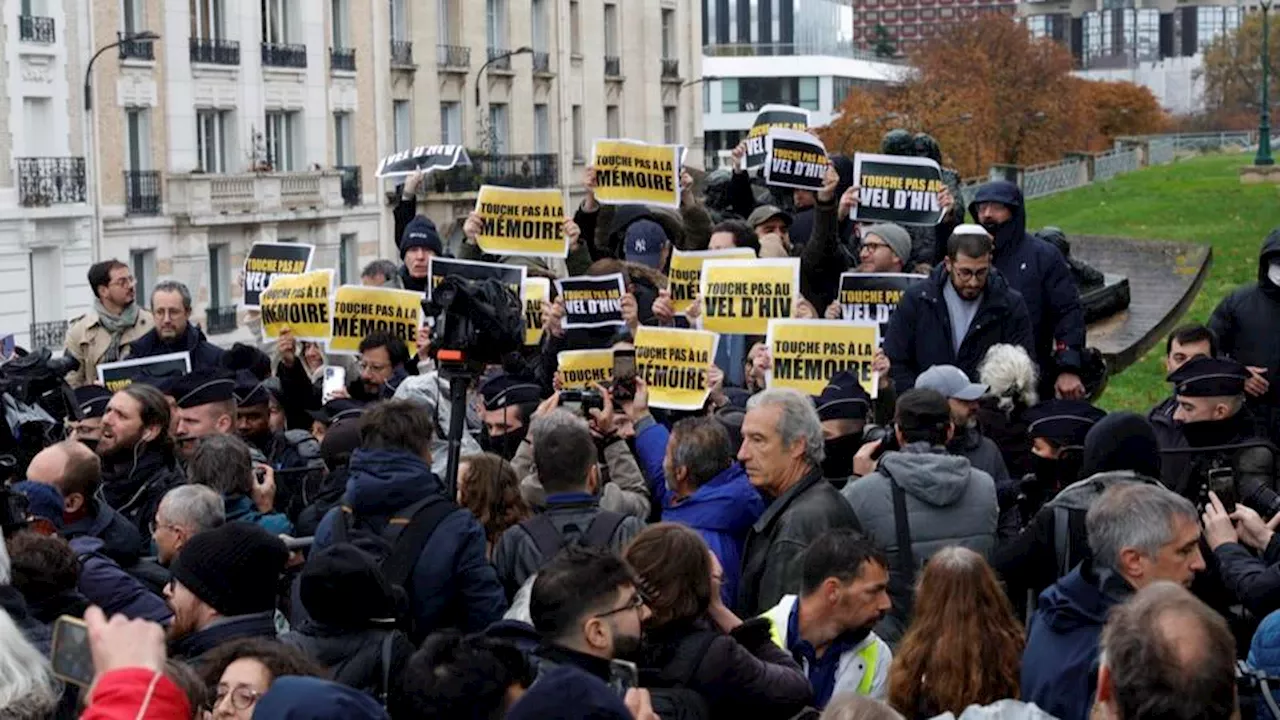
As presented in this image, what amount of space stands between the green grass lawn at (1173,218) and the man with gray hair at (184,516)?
29.5 feet

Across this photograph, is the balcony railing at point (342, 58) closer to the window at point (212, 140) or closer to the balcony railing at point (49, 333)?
the window at point (212, 140)

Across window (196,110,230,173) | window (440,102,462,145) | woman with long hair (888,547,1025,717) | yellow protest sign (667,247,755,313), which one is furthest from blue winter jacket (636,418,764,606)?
window (440,102,462,145)

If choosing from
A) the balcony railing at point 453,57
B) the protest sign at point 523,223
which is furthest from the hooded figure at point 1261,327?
the balcony railing at point 453,57

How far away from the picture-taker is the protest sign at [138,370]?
11.1m

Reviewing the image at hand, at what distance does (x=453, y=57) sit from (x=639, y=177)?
43.4 meters

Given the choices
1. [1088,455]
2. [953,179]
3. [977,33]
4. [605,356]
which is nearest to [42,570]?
[1088,455]

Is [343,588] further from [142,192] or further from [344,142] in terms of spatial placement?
[344,142]

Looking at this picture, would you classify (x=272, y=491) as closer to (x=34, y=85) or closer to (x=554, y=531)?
(x=554, y=531)

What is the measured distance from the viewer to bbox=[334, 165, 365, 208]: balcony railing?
52.1 m

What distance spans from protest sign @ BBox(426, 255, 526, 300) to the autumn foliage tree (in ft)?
182

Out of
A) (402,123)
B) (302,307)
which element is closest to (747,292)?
(302,307)

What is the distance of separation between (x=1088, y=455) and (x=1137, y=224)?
30.5 m

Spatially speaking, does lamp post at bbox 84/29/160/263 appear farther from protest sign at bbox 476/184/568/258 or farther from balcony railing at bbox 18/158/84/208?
protest sign at bbox 476/184/568/258

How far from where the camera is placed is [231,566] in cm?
677
